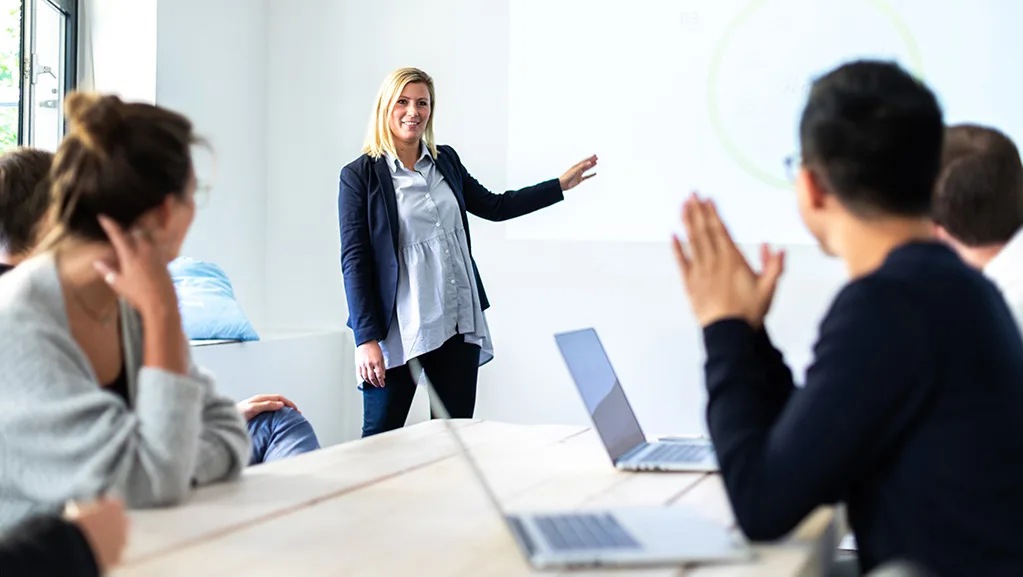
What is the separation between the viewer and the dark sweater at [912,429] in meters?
0.95

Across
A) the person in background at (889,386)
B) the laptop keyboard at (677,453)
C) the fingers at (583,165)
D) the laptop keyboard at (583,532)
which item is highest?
the fingers at (583,165)

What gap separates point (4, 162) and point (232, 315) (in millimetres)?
2016

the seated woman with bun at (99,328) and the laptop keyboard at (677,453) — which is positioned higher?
the seated woman with bun at (99,328)

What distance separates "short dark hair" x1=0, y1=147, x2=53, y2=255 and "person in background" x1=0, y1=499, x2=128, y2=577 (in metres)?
0.97

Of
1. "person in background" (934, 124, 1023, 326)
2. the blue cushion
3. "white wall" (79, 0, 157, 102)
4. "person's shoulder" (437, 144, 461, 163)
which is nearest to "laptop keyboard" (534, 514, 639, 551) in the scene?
"person in background" (934, 124, 1023, 326)

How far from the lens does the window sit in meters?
3.56

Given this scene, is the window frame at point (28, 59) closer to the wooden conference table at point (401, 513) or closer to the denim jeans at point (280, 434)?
the denim jeans at point (280, 434)

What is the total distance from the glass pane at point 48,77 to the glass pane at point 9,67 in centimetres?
9

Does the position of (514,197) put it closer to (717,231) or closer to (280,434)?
(280,434)

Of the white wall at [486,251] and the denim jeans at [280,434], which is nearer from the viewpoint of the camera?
the denim jeans at [280,434]

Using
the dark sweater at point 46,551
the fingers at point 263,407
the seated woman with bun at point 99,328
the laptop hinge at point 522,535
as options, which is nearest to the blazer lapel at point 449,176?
the fingers at point 263,407

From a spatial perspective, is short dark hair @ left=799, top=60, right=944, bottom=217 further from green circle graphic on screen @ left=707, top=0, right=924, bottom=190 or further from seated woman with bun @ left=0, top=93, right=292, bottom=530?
green circle graphic on screen @ left=707, top=0, right=924, bottom=190

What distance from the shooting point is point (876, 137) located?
1.03 meters

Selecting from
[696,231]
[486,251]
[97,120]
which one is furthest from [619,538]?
[486,251]
